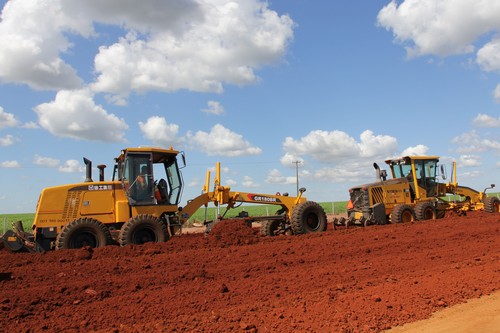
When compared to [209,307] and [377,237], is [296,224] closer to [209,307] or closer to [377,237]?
[377,237]

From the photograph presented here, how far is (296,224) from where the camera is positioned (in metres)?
14.0

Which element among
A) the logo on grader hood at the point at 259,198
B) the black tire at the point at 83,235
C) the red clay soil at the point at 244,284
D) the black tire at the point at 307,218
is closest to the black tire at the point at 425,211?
the black tire at the point at 307,218

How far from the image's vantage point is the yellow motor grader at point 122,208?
37.2ft

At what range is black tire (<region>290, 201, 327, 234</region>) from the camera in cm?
1398

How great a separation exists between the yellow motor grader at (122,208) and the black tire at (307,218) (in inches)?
1.3

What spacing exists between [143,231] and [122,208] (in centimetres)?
94

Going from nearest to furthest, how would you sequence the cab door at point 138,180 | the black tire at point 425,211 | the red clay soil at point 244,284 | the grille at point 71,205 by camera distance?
the red clay soil at point 244,284
the grille at point 71,205
the cab door at point 138,180
the black tire at point 425,211

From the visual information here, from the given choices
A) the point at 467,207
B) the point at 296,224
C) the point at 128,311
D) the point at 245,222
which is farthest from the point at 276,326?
the point at 467,207

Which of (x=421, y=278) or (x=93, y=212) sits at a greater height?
(x=93, y=212)

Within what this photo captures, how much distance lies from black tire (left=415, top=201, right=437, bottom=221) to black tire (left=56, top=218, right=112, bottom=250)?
39.1 feet

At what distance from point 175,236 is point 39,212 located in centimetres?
352

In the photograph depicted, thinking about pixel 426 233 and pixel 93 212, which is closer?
pixel 93 212

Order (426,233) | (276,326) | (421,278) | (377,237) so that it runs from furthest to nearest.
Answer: (426,233) < (377,237) < (421,278) < (276,326)

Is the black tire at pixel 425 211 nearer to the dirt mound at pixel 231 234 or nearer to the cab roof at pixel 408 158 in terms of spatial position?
the cab roof at pixel 408 158
